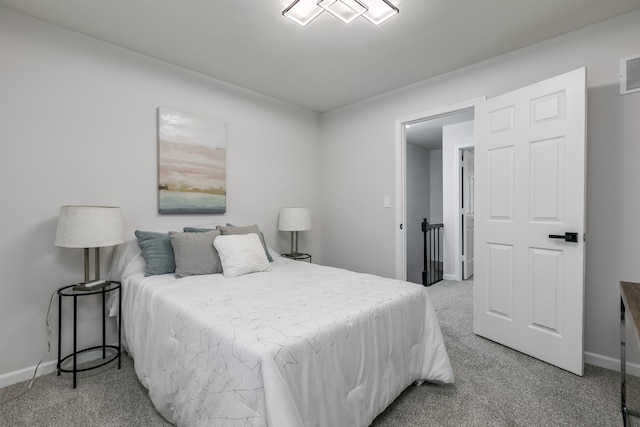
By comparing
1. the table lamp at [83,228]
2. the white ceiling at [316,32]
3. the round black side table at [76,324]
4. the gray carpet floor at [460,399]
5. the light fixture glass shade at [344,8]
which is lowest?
the gray carpet floor at [460,399]

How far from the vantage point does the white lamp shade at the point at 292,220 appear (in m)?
3.39

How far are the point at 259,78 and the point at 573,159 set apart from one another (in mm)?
2710

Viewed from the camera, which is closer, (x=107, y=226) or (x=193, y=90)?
(x=107, y=226)

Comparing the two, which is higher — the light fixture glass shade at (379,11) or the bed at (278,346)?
the light fixture glass shade at (379,11)

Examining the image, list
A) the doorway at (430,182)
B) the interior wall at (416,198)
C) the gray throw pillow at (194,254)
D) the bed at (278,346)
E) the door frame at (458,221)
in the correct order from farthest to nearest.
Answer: the interior wall at (416,198), the door frame at (458,221), the doorway at (430,182), the gray throw pillow at (194,254), the bed at (278,346)

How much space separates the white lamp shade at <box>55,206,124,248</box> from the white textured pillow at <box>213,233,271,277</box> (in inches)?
29.5

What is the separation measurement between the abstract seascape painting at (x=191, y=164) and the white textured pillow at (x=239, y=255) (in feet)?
2.01

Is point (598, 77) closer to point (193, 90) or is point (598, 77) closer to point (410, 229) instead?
point (193, 90)

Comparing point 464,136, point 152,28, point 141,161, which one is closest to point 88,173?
point 141,161

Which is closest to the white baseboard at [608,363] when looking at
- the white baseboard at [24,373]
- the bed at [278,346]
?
the bed at [278,346]

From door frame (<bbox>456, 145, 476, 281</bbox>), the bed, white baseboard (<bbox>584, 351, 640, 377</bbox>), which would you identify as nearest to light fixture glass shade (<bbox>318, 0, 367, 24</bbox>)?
the bed

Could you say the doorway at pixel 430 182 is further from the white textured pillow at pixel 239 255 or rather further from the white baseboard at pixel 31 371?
the white baseboard at pixel 31 371

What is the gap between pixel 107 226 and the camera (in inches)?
79.3

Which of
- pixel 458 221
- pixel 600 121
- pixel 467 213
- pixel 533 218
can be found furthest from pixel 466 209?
pixel 600 121
